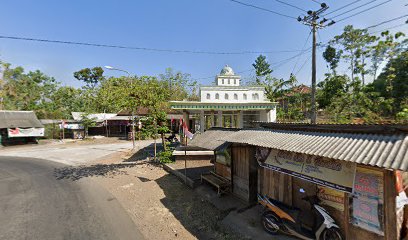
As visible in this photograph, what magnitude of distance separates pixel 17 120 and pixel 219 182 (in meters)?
33.3

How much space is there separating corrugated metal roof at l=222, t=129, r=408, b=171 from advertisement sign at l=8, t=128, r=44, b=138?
34.2 m

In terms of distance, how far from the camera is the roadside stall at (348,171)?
4285mm

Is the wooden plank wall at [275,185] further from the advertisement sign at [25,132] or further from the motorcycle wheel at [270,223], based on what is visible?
the advertisement sign at [25,132]

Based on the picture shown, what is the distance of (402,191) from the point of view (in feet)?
15.1

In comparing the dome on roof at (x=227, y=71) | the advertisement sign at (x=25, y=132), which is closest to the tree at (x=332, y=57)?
the dome on roof at (x=227, y=71)

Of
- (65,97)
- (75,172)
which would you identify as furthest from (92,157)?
(65,97)

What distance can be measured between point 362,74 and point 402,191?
1465 inches

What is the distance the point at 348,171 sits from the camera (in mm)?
5047

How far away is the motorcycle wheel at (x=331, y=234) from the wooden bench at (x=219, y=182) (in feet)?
15.0

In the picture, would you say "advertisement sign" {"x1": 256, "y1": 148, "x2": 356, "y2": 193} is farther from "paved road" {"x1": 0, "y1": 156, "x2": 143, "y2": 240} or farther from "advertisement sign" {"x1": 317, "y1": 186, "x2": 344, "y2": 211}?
"paved road" {"x1": 0, "y1": 156, "x2": 143, "y2": 240}

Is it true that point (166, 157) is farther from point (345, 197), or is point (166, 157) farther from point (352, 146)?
point (352, 146)

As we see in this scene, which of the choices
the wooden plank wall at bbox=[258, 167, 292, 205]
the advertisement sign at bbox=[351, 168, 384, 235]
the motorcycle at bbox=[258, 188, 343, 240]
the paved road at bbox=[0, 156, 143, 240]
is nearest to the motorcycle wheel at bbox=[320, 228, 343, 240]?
the motorcycle at bbox=[258, 188, 343, 240]

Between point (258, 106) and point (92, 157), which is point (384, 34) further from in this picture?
point (92, 157)

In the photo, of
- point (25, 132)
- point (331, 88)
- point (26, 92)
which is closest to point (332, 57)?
point (331, 88)
